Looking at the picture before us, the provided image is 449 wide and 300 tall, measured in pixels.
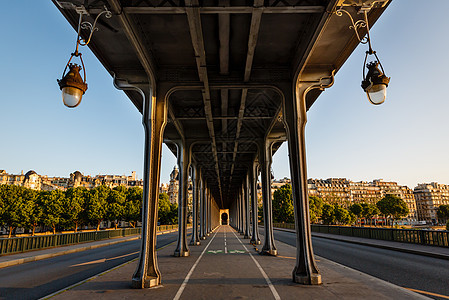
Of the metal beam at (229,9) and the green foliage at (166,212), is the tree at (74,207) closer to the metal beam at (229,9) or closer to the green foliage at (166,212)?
the green foliage at (166,212)

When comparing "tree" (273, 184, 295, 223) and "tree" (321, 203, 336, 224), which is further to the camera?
"tree" (321, 203, 336, 224)

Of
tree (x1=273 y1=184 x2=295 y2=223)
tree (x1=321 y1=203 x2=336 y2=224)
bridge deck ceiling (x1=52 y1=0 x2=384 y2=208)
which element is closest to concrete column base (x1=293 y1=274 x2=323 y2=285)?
bridge deck ceiling (x1=52 y1=0 x2=384 y2=208)

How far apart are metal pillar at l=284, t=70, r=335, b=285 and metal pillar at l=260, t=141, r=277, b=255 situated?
7.65 m

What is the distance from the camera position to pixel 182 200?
17.9m

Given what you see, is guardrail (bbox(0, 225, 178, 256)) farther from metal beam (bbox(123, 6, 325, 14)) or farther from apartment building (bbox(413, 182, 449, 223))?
apartment building (bbox(413, 182, 449, 223))

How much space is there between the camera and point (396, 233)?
2322cm

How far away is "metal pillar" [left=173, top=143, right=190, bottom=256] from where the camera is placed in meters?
16.8

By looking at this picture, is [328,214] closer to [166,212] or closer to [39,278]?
[166,212]

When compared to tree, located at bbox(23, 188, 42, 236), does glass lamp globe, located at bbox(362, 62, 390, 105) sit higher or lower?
higher

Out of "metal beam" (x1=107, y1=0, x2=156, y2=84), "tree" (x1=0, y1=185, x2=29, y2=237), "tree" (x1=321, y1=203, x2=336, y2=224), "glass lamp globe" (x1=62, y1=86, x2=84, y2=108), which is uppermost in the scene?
"metal beam" (x1=107, y1=0, x2=156, y2=84)

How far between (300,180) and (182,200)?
1020 cm

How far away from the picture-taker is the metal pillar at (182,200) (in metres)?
16.8

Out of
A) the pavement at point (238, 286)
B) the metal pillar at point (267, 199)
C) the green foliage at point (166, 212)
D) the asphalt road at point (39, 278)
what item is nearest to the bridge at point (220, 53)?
the pavement at point (238, 286)

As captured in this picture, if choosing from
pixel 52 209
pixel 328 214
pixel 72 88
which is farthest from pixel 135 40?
pixel 328 214
